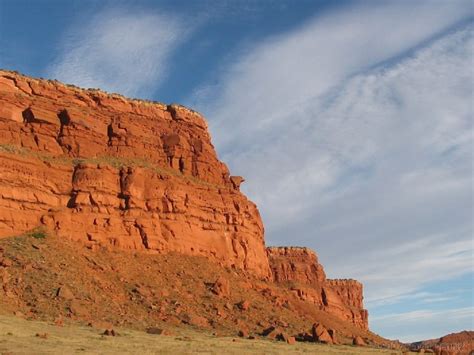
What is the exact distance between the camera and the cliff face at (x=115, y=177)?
48.9 metres

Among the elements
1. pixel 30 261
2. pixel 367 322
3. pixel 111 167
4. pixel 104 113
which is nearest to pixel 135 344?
pixel 30 261

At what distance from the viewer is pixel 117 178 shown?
5412 cm

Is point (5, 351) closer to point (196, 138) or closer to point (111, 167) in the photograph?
point (111, 167)

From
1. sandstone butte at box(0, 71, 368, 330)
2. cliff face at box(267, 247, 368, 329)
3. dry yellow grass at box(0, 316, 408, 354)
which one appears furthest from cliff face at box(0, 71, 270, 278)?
cliff face at box(267, 247, 368, 329)

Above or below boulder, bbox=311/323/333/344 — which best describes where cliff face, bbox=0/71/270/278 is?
above

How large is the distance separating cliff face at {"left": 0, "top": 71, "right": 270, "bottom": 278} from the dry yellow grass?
15314mm

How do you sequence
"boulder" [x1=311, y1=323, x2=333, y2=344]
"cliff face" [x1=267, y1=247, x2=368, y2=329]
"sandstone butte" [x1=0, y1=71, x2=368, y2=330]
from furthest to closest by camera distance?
"cliff face" [x1=267, y1=247, x2=368, y2=329] → "sandstone butte" [x1=0, y1=71, x2=368, y2=330] → "boulder" [x1=311, y1=323, x2=333, y2=344]

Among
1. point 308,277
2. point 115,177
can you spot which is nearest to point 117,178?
point 115,177

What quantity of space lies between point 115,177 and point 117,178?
23 centimetres

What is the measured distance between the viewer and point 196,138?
6638 centimetres

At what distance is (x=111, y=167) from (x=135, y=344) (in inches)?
1024

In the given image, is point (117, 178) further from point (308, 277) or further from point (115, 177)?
point (308, 277)

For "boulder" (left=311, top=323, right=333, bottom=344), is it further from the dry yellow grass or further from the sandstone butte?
the sandstone butte

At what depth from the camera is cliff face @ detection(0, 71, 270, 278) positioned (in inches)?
1924
